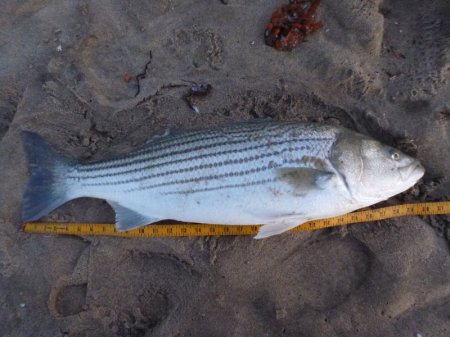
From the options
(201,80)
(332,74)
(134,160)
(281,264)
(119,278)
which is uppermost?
(332,74)

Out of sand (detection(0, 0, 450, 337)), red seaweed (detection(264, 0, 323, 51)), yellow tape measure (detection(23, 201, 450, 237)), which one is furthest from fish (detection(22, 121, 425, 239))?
red seaweed (detection(264, 0, 323, 51))

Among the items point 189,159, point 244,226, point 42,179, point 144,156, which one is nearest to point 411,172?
point 244,226

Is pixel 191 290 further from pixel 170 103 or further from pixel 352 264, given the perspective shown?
pixel 170 103

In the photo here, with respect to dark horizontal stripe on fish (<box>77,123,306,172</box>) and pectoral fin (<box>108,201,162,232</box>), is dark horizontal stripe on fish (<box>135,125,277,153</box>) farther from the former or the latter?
pectoral fin (<box>108,201,162,232</box>)

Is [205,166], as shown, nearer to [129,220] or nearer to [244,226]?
[244,226]

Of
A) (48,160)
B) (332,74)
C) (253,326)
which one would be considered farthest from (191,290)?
(332,74)

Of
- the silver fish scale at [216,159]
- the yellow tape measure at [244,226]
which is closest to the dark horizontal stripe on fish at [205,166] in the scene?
the silver fish scale at [216,159]
